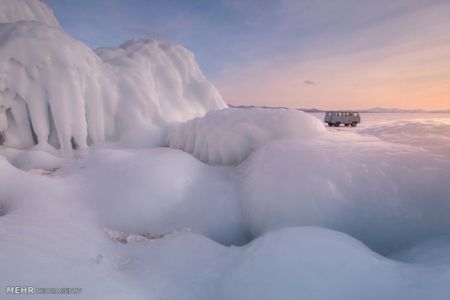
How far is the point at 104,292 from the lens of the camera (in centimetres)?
222

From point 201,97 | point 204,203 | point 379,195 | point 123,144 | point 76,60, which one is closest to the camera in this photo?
point 379,195

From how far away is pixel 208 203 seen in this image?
450 centimetres

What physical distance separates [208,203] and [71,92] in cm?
544

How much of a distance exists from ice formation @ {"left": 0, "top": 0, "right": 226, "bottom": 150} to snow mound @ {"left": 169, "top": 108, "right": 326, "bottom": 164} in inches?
99.4

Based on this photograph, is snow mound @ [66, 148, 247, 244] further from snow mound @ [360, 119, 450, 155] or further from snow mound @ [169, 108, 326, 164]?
snow mound @ [360, 119, 450, 155]

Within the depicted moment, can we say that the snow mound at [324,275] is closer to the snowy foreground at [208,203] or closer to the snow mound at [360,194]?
the snowy foreground at [208,203]

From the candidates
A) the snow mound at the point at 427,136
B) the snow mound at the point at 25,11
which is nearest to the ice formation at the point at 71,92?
the snow mound at the point at 25,11

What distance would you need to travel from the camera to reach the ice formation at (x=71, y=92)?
22.8 ft

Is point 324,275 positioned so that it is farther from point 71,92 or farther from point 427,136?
point 71,92

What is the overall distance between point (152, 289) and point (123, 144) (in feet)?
21.3

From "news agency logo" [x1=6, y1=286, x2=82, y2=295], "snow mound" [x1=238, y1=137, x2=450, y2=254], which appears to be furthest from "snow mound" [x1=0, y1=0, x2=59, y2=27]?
"news agency logo" [x1=6, y1=286, x2=82, y2=295]

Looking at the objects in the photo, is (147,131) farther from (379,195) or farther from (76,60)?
(379,195)

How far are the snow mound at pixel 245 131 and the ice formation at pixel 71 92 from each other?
8.28 feet

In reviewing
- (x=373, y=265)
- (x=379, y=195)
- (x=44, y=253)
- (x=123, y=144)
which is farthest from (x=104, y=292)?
(x=123, y=144)
